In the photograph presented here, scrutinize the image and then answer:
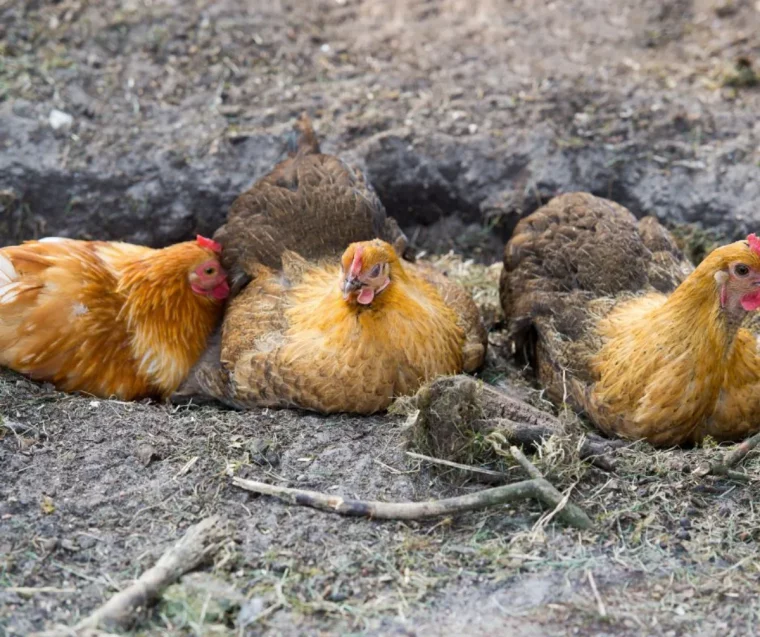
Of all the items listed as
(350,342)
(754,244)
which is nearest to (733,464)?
(754,244)

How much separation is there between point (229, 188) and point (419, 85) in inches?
70.5

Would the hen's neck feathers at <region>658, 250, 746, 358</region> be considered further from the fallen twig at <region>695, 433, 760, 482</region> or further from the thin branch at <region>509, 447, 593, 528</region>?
the thin branch at <region>509, 447, 593, 528</region>

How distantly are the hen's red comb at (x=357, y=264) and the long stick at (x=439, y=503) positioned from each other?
1096mm

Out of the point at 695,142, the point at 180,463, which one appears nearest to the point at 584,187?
the point at 695,142

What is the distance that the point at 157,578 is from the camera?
3445mm

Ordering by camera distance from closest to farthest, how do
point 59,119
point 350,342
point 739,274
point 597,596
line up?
point 597,596
point 739,274
point 350,342
point 59,119

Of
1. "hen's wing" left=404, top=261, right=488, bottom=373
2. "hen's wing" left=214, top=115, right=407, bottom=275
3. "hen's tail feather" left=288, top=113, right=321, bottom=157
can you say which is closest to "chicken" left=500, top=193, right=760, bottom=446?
"hen's wing" left=404, top=261, right=488, bottom=373

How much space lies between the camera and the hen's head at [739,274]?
4203 mm

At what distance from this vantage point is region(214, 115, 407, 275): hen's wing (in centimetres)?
554

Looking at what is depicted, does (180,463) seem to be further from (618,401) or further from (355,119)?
(355,119)

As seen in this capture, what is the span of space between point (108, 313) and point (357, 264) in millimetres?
1739

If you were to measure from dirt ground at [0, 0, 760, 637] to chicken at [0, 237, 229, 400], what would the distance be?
264 mm

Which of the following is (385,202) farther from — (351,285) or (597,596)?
(597,596)

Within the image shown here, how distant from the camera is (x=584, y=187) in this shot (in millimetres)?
6699
